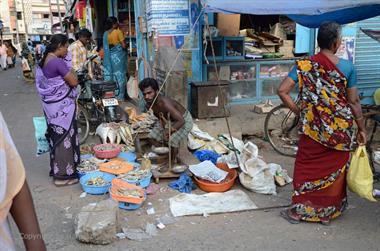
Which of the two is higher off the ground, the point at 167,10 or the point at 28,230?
the point at 167,10

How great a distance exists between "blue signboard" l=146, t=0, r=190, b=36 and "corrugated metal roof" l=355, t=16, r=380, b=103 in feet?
11.4

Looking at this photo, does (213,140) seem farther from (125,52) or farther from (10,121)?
(10,121)

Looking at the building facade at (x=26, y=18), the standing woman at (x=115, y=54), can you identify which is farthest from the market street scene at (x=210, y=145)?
the building facade at (x=26, y=18)

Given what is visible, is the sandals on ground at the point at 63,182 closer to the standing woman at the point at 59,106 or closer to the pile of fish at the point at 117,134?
the standing woman at the point at 59,106

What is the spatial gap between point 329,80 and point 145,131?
3.12 meters

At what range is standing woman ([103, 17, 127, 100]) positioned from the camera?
8.84 m

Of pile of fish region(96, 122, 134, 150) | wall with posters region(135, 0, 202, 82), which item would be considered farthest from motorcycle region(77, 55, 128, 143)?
wall with posters region(135, 0, 202, 82)

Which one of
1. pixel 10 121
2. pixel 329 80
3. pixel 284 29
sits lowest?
pixel 10 121

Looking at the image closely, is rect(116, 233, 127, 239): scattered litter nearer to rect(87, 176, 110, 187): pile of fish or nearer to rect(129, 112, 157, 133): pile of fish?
rect(87, 176, 110, 187): pile of fish

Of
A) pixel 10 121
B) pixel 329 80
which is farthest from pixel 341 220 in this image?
pixel 10 121

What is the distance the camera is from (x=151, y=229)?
3586 mm

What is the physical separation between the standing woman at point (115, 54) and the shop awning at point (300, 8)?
4.66 meters

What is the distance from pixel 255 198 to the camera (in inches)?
168

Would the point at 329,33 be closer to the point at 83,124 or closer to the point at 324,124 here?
the point at 324,124
